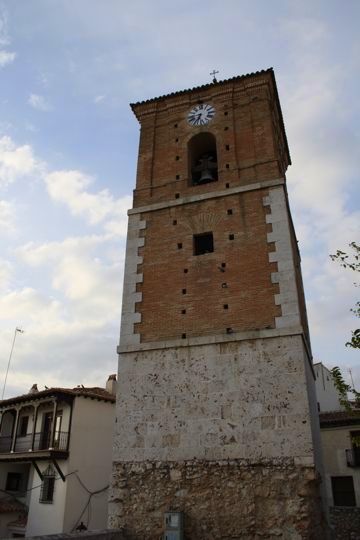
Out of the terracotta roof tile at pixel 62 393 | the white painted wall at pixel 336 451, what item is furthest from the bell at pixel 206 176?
the white painted wall at pixel 336 451

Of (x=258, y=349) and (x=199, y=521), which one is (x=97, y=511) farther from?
(x=258, y=349)

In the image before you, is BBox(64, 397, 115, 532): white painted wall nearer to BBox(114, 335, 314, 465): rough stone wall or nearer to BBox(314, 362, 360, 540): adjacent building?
BBox(314, 362, 360, 540): adjacent building

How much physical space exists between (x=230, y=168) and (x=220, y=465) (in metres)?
7.44

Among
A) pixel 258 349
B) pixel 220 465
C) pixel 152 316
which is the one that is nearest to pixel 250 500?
pixel 220 465

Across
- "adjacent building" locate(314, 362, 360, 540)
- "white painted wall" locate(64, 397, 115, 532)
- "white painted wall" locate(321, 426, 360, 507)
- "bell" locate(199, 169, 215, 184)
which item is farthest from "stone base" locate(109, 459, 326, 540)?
"white painted wall" locate(321, 426, 360, 507)

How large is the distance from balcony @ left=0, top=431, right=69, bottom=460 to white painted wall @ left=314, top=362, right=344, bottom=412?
48.1 ft

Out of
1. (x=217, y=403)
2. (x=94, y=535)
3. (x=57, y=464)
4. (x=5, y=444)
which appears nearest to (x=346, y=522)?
(x=57, y=464)

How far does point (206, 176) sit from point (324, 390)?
19.7 meters

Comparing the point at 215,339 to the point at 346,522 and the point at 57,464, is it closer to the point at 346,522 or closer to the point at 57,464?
the point at 57,464

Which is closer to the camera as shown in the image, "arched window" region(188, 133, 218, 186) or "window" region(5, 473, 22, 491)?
"arched window" region(188, 133, 218, 186)

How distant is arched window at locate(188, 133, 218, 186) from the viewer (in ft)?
42.3

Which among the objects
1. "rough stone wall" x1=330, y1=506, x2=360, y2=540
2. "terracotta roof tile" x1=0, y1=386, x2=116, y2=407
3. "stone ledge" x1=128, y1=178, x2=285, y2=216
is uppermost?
"stone ledge" x1=128, y1=178, x2=285, y2=216

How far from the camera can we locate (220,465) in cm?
874

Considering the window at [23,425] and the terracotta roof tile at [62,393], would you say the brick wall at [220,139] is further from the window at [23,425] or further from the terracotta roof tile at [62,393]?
the window at [23,425]
